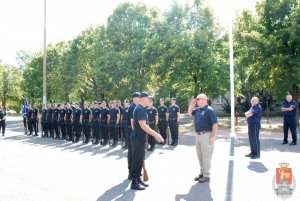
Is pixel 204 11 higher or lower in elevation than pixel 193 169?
higher

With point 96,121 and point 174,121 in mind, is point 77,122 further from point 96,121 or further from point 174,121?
point 174,121

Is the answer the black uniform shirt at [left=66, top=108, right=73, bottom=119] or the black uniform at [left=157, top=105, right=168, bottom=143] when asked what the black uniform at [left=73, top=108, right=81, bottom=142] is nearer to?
the black uniform shirt at [left=66, top=108, right=73, bottom=119]

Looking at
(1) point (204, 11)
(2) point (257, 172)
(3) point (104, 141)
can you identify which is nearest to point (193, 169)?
(2) point (257, 172)

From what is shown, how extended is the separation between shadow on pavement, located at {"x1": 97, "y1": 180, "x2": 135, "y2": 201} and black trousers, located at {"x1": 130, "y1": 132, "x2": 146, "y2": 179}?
38 centimetres

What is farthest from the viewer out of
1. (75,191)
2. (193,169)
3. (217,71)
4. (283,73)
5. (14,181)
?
(217,71)

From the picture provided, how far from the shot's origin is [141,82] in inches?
1000

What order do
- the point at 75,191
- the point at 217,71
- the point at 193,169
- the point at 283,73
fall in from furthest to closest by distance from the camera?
the point at 217,71 → the point at 283,73 → the point at 193,169 → the point at 75,191

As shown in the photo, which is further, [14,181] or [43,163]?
[43,163]

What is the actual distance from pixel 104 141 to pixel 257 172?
7656 mm

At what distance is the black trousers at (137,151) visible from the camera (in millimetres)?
6922

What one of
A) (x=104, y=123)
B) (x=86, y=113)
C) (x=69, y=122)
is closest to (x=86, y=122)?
(x=86, y=113)

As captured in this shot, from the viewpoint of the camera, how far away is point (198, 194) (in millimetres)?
6430

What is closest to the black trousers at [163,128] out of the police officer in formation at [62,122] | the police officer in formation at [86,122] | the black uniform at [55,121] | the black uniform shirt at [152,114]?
the black uniform shirt at [152,114]

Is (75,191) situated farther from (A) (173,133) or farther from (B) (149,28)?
(B) (149,28)
